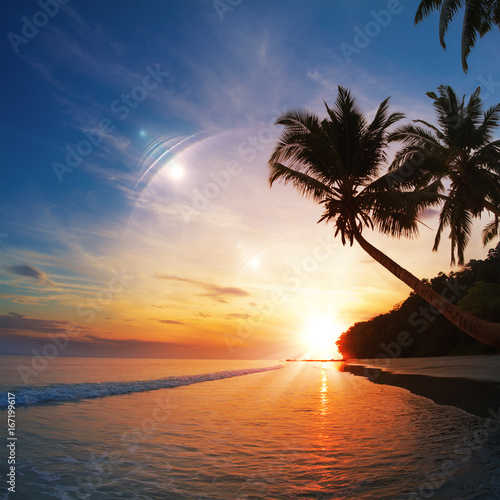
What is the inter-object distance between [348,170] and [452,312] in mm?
6988

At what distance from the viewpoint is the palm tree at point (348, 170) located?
468 inches

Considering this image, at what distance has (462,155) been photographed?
17266 millimetres

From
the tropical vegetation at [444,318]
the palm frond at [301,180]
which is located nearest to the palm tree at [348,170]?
the palm frond at [301,180]

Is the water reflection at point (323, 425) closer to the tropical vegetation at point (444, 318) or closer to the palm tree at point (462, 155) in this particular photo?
the palm tree at point (462, 155)

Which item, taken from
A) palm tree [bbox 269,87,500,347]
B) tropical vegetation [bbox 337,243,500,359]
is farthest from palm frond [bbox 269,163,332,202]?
tropical vegetation [bbox 337,243,500,359]

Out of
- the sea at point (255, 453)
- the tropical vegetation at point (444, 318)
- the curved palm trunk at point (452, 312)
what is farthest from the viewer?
the tropical vegetation at point (444, 318)

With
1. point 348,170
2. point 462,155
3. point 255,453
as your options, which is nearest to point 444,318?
point 462,155

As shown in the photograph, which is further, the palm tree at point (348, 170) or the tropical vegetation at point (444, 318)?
the tropical vegetation at point (444, 318)

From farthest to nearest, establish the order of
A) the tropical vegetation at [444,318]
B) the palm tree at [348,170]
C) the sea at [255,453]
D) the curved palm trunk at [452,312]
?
1. the tropical vegetation at [444,318]
2. the palm tree at [348,170]
3. the curved palm trunk at [452,312]
4. the sea at [255,453]

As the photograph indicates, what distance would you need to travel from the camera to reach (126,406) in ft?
38.1

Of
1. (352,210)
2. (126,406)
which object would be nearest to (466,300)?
(352,210)

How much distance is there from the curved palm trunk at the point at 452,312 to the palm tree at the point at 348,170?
823 mm

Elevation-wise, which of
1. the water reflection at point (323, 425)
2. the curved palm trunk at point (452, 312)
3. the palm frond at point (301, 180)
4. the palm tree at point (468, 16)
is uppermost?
the palm tree at point (468, 16)

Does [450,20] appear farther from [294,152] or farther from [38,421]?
[38,421]
